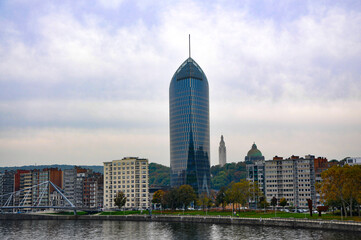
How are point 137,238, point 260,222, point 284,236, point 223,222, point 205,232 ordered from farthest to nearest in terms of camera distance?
1. point 223,222
2. point 260,222
3. point 205,232
4. point 137,238
5. point 284,236

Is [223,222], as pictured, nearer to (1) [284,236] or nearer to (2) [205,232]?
(2) [205,232]

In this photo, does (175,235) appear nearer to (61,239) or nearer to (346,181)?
(61,239)

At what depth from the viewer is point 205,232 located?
140 metres

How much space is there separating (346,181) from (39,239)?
3630 inches

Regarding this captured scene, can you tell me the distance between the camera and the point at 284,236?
120500 mm

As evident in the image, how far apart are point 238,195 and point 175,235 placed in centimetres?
6920

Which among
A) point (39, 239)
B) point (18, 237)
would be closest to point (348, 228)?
point (39, 239)

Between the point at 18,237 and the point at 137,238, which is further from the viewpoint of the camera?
the point at 18,237

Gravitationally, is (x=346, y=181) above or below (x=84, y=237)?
above

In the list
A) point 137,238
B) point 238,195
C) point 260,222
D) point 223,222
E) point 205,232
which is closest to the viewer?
point 137,238

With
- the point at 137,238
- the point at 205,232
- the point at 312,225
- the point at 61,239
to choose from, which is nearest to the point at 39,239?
the point at 61,239

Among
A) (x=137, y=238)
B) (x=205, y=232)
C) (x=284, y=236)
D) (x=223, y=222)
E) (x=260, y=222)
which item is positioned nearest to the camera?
(x=284, y=236)

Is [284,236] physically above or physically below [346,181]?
below

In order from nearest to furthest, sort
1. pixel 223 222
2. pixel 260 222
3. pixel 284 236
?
pixel 284 236
pixel 260 222
pixel 223 222
